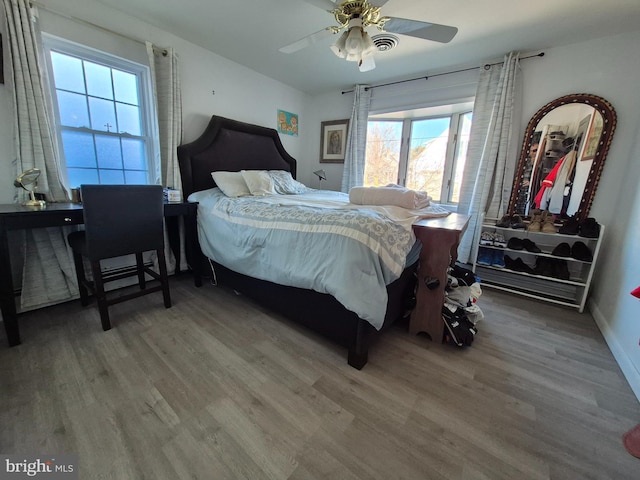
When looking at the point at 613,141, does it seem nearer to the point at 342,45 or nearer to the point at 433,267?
the point at 433,267

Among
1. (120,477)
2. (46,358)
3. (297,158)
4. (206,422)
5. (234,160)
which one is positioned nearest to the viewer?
(120,477)

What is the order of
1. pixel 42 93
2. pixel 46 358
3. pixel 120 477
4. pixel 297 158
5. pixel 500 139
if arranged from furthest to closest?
pixel 297 158 < pixel 500 139 < pixel 42 93 < pixel 46 358 < pixel 120 477

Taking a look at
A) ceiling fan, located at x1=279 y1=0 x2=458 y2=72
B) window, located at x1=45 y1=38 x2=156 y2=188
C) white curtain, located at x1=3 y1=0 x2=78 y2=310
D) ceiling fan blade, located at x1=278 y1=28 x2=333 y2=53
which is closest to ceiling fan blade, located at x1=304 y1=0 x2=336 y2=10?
ceiling fan, located at x1=279 y1=0 x2=458 y2=72

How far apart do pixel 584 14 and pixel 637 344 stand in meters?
2.38

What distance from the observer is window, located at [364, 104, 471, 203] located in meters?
3.21

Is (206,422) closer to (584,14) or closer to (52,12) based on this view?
(52,12)

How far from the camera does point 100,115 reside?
2168mm

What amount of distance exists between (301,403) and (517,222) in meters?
2.74

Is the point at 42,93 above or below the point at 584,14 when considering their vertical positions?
below

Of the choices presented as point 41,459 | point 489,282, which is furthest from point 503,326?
point 41,459

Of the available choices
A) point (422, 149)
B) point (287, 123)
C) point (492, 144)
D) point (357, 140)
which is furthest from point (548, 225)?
point (287, 123)

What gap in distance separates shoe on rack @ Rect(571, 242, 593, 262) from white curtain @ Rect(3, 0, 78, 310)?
4.29 metres

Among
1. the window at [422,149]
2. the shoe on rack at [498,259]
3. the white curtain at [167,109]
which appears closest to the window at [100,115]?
the white curtain at [167,109]

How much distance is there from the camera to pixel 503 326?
194 cm
